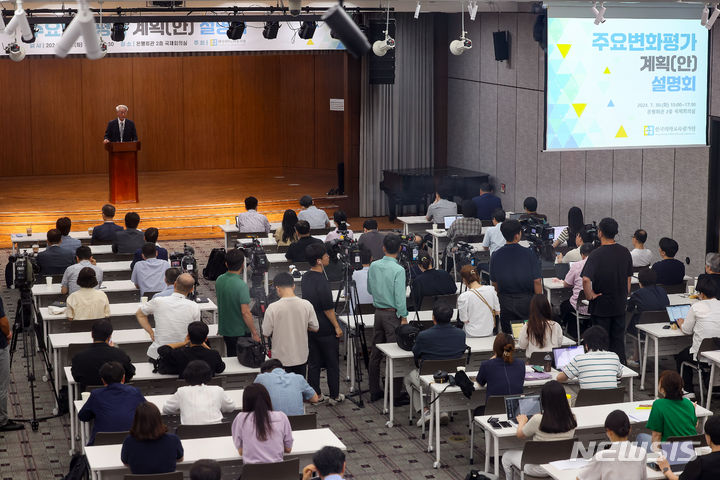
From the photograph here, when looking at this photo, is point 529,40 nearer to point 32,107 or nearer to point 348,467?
point 348,467

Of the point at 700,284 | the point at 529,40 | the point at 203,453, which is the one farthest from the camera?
the point at 529,40

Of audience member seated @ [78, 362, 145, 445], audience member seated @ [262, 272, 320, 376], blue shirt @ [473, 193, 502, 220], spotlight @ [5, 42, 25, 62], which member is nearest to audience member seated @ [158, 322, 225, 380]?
audience member seated @ [262, 272, 320, 376]

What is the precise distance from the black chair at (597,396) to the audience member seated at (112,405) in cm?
322

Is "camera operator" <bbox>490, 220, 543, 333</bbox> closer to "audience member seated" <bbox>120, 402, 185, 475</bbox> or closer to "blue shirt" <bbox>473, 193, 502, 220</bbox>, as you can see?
"audience member seated" <bbox>120, 402, 185, 475</bbox>

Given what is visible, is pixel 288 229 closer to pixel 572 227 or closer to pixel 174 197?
pixel 572 227

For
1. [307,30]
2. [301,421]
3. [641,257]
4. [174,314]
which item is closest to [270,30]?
[307,30]

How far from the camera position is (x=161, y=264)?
33.7 ft

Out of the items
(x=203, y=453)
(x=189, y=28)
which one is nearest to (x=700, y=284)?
(x=203, y=453)

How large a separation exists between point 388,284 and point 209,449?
3.02m

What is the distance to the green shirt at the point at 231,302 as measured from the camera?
861cm

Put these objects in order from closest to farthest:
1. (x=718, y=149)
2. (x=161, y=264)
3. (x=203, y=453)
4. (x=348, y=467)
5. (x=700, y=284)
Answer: (x=203, y=453) < (x=348, y=467) < (x=700, y=284) < (x=161, y=264) < (x=718, y=149)

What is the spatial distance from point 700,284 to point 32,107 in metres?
16.2

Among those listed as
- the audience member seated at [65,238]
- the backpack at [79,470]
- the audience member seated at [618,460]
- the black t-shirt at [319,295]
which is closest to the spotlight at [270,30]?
the audience member seated at [65,238]

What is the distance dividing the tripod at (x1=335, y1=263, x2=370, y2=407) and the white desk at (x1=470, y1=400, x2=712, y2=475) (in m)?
2.24
